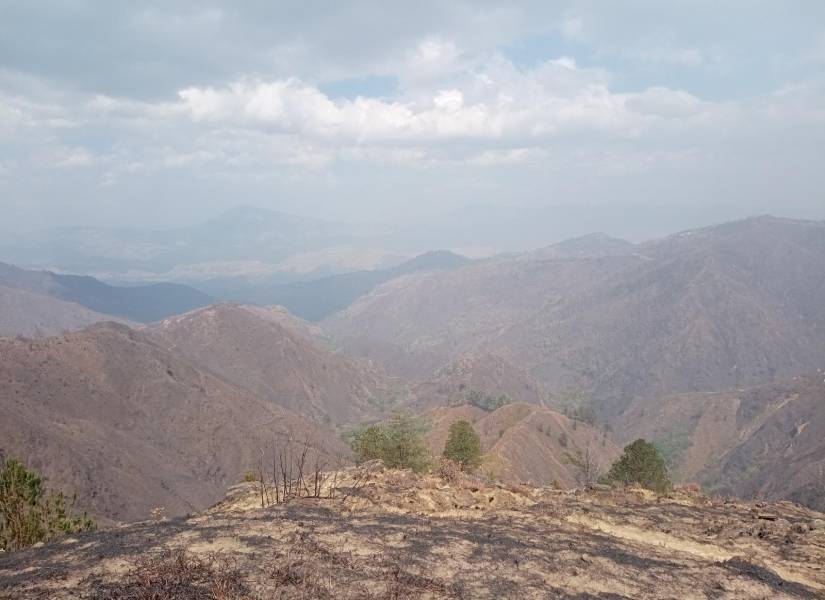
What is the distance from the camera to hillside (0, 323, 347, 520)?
66.2 m

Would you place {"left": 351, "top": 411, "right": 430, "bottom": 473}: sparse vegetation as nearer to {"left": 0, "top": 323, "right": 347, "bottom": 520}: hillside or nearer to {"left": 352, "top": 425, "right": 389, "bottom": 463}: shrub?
{"left": 352, "top": 425, "right": 389, "bottom": 463}: shrub

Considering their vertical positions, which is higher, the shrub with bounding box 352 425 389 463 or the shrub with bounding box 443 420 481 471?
the shrub with bounding box 352 425 389 463

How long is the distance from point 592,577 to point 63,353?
10307cm

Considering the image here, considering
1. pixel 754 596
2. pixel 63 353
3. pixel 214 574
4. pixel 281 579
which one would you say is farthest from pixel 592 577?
pixel 63 353

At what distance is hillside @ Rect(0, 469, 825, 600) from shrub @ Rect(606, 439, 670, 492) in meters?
22.5

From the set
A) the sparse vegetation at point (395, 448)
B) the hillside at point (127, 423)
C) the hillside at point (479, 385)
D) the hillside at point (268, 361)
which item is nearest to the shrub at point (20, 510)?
the sparse vegetation at point (395, 448)

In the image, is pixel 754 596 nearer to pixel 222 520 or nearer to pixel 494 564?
pixel 494 564

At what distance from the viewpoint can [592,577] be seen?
40.7 ft

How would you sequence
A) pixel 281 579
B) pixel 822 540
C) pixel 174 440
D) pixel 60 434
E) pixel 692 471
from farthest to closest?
pixel 692 471
pixel 174 440
pixel 60 434
pixel 822 540
pixel 281 579

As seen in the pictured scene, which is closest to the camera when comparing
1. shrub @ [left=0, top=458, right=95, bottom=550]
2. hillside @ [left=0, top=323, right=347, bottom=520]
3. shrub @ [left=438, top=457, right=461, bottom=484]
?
shrub @ [left=0, top=458, right=95, bottom=550]

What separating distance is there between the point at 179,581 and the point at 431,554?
5437 millimetres

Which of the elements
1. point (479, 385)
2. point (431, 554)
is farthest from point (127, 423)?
point (479, 385)

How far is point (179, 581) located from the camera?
10766 millimetres

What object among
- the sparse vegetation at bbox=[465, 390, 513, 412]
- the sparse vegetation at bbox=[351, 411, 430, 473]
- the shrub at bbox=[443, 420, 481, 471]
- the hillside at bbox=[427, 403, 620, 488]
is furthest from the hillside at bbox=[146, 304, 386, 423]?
the shrub at bbox=[443, 420, 481, 471]
